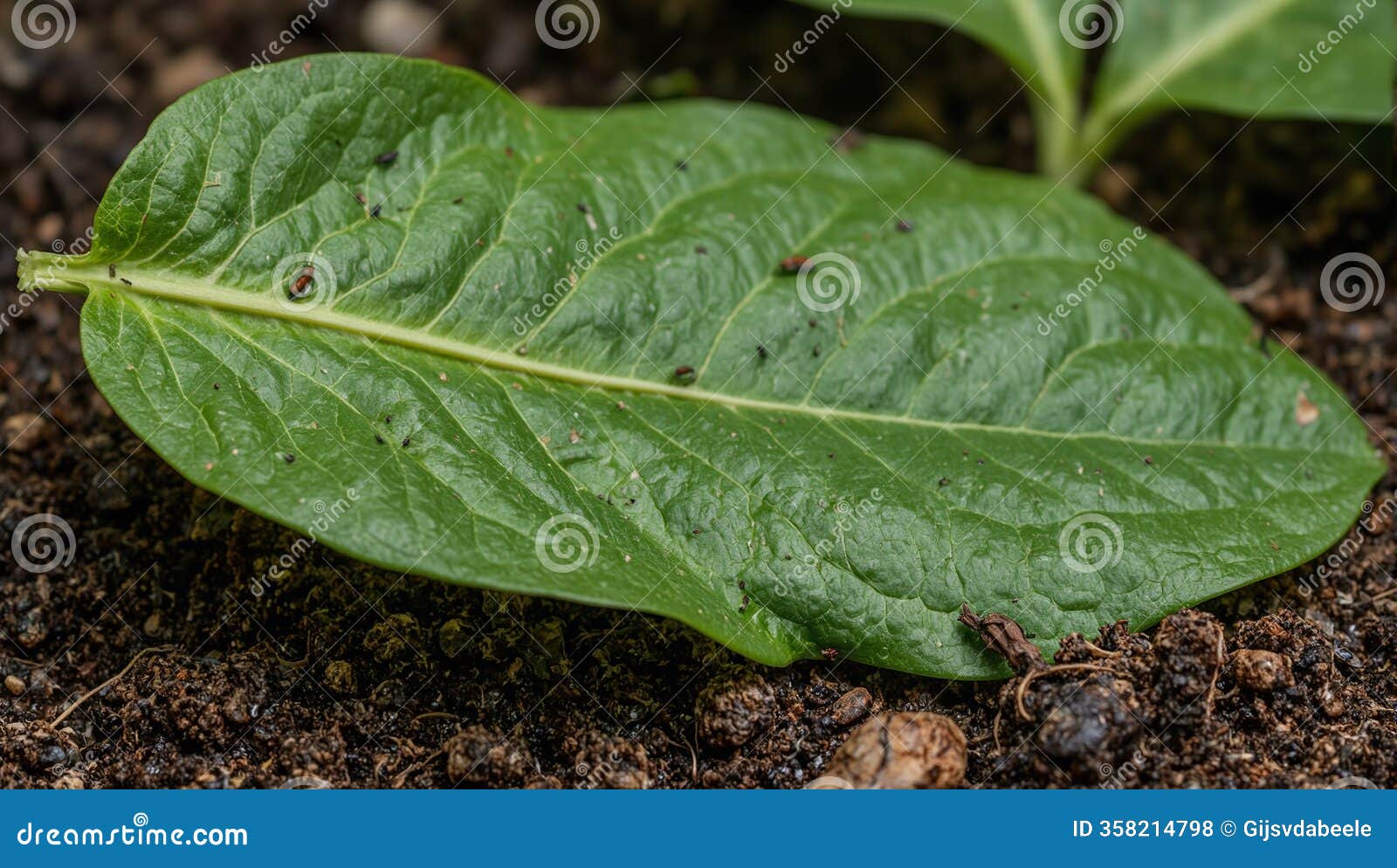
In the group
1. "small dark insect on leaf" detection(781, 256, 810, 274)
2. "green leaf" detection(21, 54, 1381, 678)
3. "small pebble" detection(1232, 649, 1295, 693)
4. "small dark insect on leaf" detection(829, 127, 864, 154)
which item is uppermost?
"small dark insect on leaf" detection(829, 127, 864, 154)

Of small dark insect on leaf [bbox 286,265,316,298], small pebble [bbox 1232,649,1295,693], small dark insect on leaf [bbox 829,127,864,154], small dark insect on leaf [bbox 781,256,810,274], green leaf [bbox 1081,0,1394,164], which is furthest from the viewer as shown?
green leaf [bbox 1081,0,1394,164]

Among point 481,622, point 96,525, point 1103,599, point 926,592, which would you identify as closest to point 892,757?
point 926,592

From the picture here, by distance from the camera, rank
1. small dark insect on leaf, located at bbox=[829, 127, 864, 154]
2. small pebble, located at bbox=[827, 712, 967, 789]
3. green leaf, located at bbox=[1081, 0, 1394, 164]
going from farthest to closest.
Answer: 1. green leaf, located at bbox=[1081, 0, 1394, 164]
2. small dark insect on leaf, located at bbox=[829, 127, 864, 154]
3. small pebble, located at bbox=[827, 712, 967, 789]

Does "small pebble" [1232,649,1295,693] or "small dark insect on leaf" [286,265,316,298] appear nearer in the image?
"small pebble" [1232,649,1295,693]

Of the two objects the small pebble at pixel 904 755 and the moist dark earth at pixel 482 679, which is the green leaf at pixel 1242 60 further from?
the small pebble at pixel 904 755

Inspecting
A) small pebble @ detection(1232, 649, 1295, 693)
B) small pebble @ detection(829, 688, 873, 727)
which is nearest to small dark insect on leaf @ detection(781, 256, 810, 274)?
small pebble @ detection(829, 688, 873, 727)

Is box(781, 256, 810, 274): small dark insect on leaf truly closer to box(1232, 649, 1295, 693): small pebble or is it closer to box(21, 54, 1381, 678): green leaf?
box(21, 54, 1381, 678): green leaf

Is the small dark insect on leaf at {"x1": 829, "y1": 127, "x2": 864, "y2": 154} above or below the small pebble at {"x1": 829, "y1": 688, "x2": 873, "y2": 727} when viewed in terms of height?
above

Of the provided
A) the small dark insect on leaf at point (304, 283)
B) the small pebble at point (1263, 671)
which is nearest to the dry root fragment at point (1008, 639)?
the small pebble at point (1263, 671)
